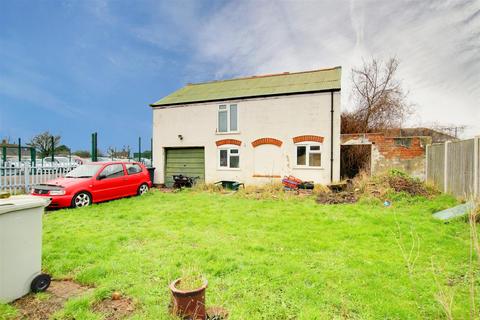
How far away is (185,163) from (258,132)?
201 inches

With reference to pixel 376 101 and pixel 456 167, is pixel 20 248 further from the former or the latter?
pixel 376 101

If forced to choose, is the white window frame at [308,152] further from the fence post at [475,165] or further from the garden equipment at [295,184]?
the fence post at [475,165]

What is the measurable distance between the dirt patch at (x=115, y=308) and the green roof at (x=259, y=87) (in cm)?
1221

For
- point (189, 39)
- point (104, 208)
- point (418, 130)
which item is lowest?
point (104, 208)

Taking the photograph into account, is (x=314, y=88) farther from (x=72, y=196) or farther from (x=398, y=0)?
(x=72, y=196)

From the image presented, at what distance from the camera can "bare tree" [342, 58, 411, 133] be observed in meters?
18.4

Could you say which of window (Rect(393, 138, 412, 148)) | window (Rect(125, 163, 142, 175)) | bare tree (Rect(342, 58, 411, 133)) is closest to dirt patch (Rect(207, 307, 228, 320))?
window (Rect(125, 163, 142, 175))

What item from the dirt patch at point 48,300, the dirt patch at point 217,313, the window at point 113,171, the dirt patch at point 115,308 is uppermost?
the window at point 113,171

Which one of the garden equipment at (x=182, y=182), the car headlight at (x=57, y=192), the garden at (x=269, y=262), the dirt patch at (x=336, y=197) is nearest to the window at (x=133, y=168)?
the car headlight at (x=57, y=192)

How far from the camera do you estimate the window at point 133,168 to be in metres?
10.9

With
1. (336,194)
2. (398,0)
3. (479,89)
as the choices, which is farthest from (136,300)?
(479,89)

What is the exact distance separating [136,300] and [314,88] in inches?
489

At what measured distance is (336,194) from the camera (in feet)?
34.8

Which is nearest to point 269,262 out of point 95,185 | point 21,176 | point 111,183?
point 95,185
